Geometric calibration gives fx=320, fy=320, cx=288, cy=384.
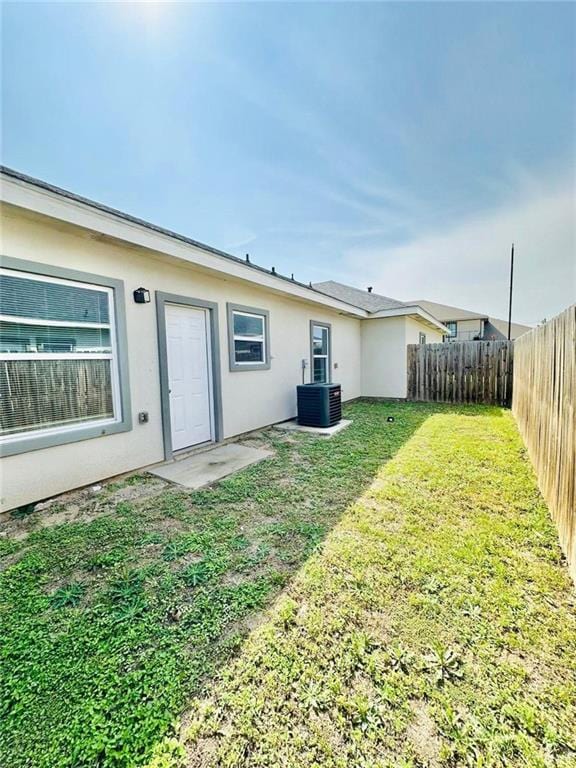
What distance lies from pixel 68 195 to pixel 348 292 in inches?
427

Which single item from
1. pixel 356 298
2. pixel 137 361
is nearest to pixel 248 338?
pixel 137 361

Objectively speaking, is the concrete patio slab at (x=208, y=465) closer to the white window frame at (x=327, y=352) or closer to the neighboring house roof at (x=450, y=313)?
the white window frame at (x=327, y=352)

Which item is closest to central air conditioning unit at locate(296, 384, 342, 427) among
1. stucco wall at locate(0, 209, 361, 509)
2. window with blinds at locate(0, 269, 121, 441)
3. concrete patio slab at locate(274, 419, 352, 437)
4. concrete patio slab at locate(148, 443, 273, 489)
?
concrete patio slab at locate(274, 419, 352, 437)

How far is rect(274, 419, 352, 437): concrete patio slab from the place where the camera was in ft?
21.1

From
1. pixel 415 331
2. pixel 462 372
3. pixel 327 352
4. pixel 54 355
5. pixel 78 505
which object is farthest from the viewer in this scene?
pixel 415 331

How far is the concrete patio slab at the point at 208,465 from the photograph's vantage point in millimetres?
4191

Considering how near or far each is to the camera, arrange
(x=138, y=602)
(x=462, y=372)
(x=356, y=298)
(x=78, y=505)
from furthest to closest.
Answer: (x=356, y=298), (x=462, y=372), (x=78, y=505), (x=138, y=602)

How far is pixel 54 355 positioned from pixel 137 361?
3.22 ft

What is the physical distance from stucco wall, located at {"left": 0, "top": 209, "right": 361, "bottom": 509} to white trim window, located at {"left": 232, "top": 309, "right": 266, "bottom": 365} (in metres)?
0.25

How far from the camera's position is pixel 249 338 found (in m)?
6.49

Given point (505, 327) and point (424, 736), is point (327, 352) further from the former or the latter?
point (505, 327)

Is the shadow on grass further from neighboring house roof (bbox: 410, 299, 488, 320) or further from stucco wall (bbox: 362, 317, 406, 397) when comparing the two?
neighboring house roof (bbox: 410, 299, 488, 320)

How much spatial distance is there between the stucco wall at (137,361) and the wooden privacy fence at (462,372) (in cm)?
518

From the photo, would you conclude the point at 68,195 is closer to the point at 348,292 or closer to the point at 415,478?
the point at 415,478
